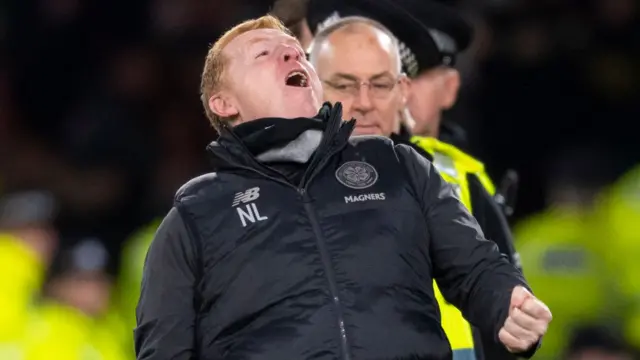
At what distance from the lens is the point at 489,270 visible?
2834mm

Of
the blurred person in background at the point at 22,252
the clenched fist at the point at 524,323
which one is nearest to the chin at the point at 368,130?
the clenched fist at the point at 524,323

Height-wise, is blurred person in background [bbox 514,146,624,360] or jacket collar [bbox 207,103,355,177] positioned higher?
jacket collar [bbox 207,103,355,177]

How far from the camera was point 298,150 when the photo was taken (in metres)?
2.94

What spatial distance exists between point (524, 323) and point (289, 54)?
0.79 meters

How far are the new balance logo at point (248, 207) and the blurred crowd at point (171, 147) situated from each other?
3.43 metres

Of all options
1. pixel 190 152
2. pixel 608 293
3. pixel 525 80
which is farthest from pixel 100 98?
pixel 608 293

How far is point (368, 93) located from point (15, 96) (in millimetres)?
4493

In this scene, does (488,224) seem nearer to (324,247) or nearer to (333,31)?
(333,31)

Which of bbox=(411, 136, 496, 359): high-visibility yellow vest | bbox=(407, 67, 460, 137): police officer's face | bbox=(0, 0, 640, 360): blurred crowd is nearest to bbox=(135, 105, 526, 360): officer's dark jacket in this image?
bbox=(411, 136, 496, 359): high-visibility yellow vest

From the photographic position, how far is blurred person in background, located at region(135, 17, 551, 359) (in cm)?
278

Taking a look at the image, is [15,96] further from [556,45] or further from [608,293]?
[608,293]

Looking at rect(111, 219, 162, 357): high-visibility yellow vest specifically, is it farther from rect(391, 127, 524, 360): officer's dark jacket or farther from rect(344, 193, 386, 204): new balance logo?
rect(344, 193, 386, 204): new balance logo

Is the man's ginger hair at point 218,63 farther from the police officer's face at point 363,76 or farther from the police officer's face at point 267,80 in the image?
the police officer's face at point 363,76

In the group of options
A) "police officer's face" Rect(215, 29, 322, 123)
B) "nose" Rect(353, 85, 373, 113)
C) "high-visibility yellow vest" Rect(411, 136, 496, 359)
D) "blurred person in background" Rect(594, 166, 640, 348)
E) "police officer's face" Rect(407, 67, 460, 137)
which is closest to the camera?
"police officer's face" Rect(215, 29, 322, 123)
